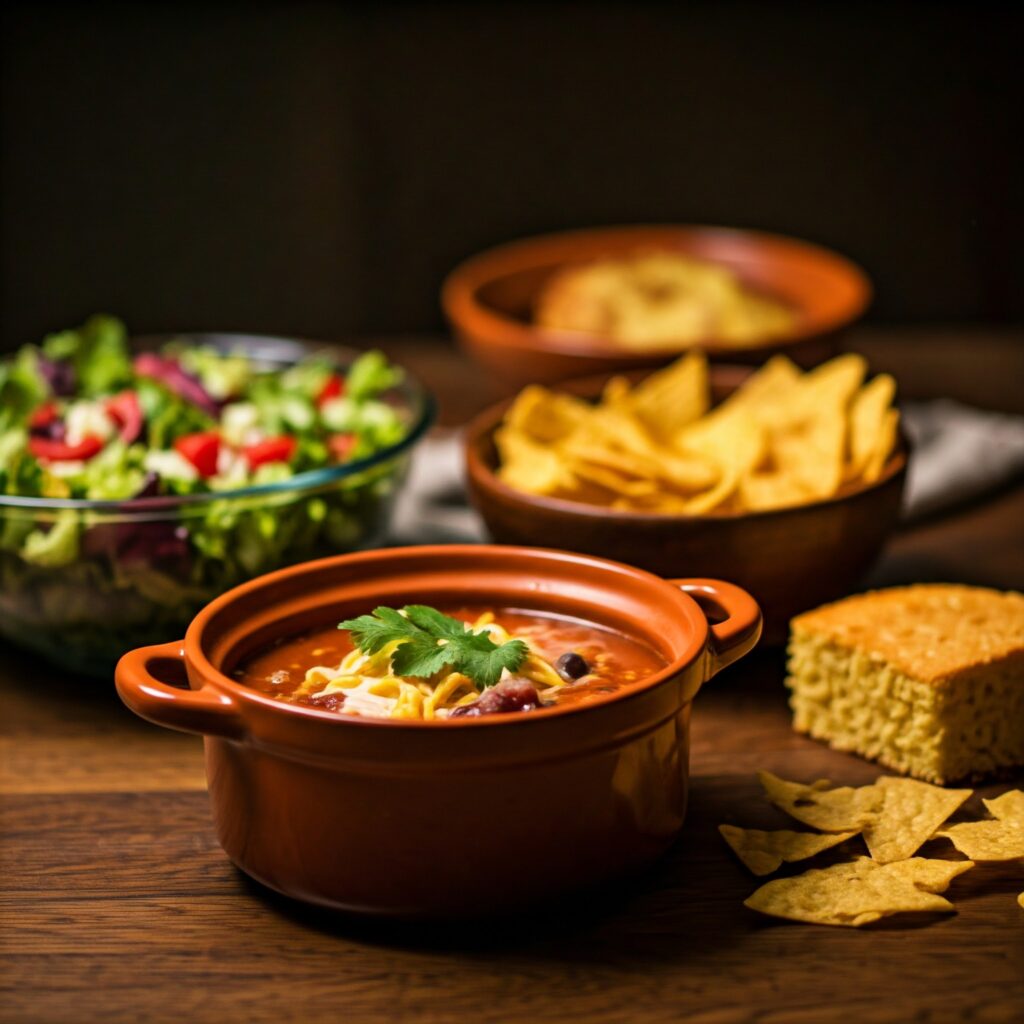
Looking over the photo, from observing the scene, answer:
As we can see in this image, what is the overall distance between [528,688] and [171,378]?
1273 millimetres

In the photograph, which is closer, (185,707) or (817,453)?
(185,707)

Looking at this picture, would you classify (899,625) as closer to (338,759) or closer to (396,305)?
(338,759)

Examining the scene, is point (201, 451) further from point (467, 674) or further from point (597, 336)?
point (597, 336)

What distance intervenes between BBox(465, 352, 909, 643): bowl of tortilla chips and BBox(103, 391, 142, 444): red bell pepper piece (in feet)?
1.68

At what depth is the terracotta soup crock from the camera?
1462 millimetres

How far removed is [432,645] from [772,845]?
443 mm

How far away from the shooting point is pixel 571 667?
1.68 meters

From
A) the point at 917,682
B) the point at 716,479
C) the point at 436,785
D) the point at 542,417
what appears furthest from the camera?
the point at 542,417

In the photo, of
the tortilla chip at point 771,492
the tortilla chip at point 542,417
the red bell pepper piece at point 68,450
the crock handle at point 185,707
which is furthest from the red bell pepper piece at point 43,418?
the tortilla chip at point 771,492

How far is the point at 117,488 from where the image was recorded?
2152mm

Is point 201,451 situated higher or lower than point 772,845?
higher

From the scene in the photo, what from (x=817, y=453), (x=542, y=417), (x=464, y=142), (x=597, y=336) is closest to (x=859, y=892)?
(x=817, y=453)

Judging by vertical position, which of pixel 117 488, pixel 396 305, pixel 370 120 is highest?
pixel 370 120

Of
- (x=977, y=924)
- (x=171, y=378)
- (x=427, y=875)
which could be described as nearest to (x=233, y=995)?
(x=427, y=875)
